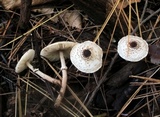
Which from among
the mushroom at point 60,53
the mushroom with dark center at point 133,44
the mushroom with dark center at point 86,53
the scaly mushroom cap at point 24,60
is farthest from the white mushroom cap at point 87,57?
the scaly mushroom cap at point 24,60

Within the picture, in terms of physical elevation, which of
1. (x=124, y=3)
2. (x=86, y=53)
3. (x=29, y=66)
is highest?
(x=124, y=3)

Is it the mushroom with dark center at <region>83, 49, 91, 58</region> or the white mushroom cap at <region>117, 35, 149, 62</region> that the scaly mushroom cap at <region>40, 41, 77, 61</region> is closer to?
the mushroom with dark center at <region>83, 49, 91, 58</region>

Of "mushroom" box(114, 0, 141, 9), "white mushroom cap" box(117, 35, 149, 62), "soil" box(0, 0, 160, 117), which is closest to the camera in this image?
"white mushroom cap" box(117, 35, 149, 62)

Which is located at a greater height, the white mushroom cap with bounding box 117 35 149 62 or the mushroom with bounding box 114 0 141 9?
the mushroom with bounding box 114 0 141 9

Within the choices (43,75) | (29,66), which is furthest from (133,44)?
(29,66)

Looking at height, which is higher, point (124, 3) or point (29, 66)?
point (124, 3)

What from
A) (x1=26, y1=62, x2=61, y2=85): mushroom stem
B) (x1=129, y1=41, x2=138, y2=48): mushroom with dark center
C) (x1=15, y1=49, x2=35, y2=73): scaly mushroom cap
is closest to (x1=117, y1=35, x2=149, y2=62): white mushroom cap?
(x1=129, y1=41, x2=138, y2=48): mushroom with dark center

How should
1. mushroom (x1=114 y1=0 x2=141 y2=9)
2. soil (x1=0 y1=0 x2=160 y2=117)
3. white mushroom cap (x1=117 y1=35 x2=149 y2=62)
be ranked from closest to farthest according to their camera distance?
1. white mushroom cap (x1=117 y1=35 x2=149 y2=62)
2. soil (x1=0 y1=0 x2=160 y2=117)
3. mushroom (x1=114 y1=0 x2=141 y2=9)

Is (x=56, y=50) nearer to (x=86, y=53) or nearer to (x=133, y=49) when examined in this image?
(x=86, y=53)
